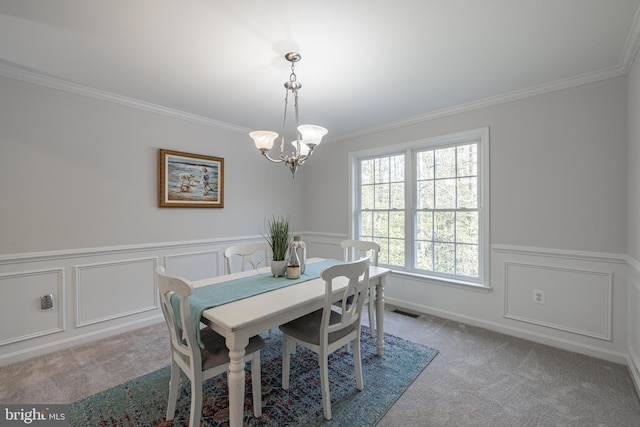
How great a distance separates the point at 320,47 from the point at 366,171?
2275 millimetres

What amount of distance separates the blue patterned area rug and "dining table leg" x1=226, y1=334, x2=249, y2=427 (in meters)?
0.35

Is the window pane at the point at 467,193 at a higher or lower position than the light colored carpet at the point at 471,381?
higher

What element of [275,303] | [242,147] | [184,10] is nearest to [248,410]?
[275,303]

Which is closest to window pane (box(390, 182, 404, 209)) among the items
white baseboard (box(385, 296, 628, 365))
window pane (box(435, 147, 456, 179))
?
window pane (box(435, 147, 456, 179))

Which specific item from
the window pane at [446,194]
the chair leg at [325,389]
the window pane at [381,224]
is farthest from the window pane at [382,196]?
the chair leg at [325,389]

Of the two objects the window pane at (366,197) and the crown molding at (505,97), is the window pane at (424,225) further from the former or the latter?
the crown molding at (505,97)

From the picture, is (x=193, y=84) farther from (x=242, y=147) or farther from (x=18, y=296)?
(x=18, y=296)

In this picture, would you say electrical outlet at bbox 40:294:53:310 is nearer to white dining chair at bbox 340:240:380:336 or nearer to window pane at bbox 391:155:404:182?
white dining chair at bbox 340:240:380:336

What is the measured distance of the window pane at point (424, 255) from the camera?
345 cm

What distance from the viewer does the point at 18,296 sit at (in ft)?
7.73

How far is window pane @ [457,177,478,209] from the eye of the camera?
312 cm

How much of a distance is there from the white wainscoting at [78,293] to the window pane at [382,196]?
2493 mm

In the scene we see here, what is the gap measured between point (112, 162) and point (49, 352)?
1.80 metres

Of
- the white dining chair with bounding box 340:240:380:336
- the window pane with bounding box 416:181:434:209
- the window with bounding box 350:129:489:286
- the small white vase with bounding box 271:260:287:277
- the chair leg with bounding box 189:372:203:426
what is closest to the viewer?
the chair leg with bounding box 189:372:203:426
